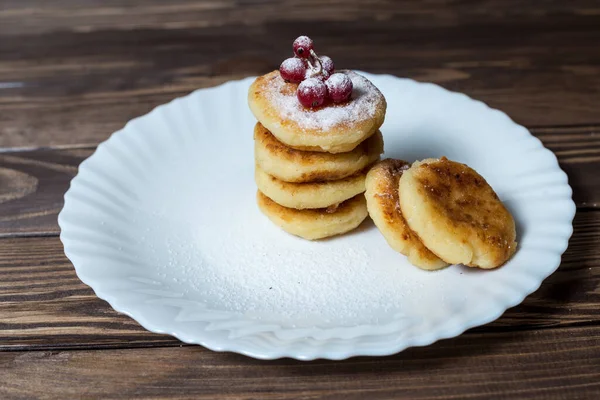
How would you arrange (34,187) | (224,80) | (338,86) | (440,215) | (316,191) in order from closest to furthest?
(440,215), (338,86), (316,191), (34,187), (224,80)

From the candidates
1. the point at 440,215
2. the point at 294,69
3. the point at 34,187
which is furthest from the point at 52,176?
the point at 440,215

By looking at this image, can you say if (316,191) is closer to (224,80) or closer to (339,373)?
(339,373)

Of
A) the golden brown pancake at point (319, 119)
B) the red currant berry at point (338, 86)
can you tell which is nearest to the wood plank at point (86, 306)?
the golden brown pancake at point (319, 119)

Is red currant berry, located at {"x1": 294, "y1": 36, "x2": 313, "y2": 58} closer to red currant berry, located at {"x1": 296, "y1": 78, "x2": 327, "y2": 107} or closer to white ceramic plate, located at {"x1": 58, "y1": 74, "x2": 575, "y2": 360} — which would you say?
red currant berry, located at {"x1": 296, "y1": 78, "x2": 327, "y2": 107}

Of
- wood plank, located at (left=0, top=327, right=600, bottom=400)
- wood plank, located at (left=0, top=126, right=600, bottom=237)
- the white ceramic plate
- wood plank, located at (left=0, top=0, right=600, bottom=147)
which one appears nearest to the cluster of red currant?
the white ceramic plate

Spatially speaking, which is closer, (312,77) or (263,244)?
(312,77)

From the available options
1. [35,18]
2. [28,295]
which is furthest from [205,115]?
[35,18]
